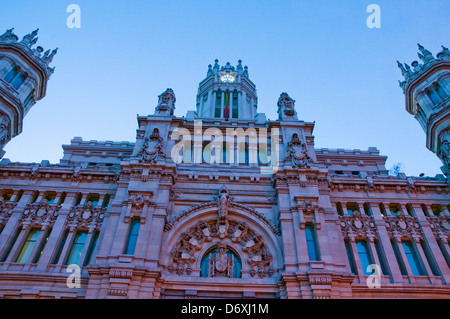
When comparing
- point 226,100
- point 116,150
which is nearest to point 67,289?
point 116,150

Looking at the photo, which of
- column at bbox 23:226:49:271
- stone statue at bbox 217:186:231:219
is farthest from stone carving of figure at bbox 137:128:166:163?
column at bbox 23:226:49:271

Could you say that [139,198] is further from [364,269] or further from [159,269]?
[364,269]

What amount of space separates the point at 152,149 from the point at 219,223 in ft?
27.9

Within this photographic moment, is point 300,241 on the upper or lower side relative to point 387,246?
lower

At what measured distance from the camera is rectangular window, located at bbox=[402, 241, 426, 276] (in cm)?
2383

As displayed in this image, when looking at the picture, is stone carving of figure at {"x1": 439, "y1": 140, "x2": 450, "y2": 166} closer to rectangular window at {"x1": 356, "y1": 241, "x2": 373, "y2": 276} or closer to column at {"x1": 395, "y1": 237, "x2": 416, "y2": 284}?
column at {"x1": 395, "y1": 237, "x2": 416, "y2": 284}

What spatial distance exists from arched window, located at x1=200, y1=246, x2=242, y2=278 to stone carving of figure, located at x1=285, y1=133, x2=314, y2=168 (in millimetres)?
8871

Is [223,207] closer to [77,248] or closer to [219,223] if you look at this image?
[219,223]

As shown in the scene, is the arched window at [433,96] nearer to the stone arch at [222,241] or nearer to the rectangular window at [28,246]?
the stone arch at [222,241]

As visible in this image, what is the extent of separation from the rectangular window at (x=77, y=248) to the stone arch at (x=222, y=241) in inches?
244

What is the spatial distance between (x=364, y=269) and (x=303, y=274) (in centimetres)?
613

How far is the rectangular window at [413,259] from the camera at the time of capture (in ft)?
78.2

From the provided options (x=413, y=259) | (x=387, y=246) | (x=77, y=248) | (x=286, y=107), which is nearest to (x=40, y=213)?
(x=77, y=248)

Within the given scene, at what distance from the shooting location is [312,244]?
23.2 m
